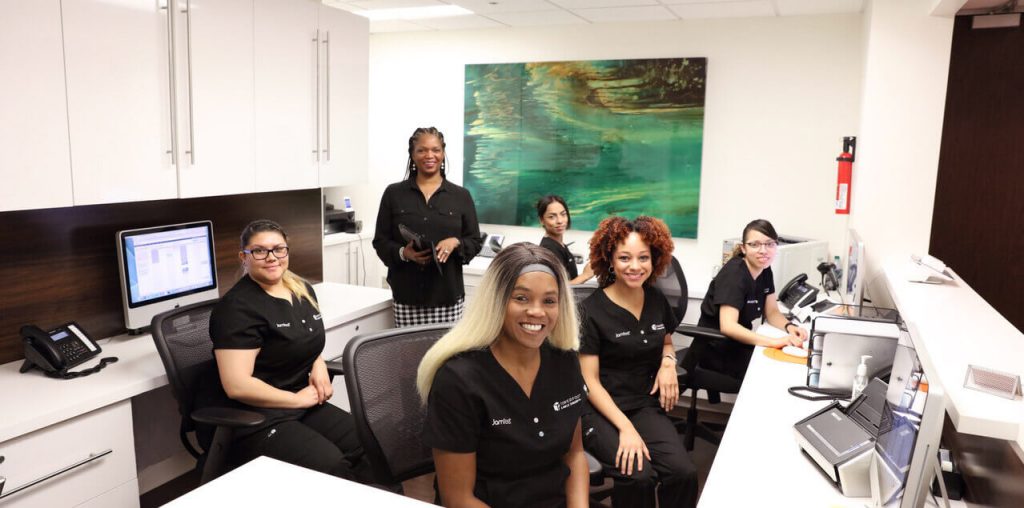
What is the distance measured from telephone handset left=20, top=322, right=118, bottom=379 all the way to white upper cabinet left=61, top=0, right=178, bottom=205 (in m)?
0.44

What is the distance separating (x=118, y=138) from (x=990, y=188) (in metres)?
3.43

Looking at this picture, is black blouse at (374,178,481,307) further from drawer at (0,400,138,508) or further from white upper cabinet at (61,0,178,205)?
drawer at (0,400,138,508)

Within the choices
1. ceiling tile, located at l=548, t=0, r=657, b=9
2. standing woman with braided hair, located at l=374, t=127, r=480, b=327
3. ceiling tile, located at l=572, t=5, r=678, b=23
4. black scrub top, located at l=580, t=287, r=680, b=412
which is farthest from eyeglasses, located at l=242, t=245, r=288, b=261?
ceiling tile, located at l=572, t=5, r=678, b=23

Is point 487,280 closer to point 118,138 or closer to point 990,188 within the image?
point 118,138

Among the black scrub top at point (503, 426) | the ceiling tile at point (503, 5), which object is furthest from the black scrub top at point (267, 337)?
the ceiling tile at point (503, 5)

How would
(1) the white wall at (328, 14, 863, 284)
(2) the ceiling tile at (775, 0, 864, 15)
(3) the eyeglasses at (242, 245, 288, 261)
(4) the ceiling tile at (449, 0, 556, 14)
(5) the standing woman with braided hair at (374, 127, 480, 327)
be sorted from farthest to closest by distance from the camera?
1. (1) the white wall at (328, 14, 863, 284)
2. (4) the ceiling tile at (449, 0, 556, 14)
3. (2) the ceiling tile at (775, 0, 864, 15)
4. (5) the standing woman with braided hair at (374, 127, 480, 327)
5. (3) the eyeglasses at (242, 245, 288, 261)

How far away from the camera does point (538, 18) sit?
4.45 meters

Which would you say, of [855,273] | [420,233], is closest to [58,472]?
[420,233]

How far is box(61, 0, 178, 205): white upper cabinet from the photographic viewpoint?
219 centimetres

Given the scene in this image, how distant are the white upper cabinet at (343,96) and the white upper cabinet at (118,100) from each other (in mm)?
836

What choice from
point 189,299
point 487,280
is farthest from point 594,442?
point 189,299

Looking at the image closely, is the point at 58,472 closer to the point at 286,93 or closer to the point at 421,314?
the point at 421,314

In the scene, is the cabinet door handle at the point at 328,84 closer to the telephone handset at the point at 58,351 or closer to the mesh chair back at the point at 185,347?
the mesh chair back at the point at 185,347

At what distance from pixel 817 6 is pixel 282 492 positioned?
3.72 meters
